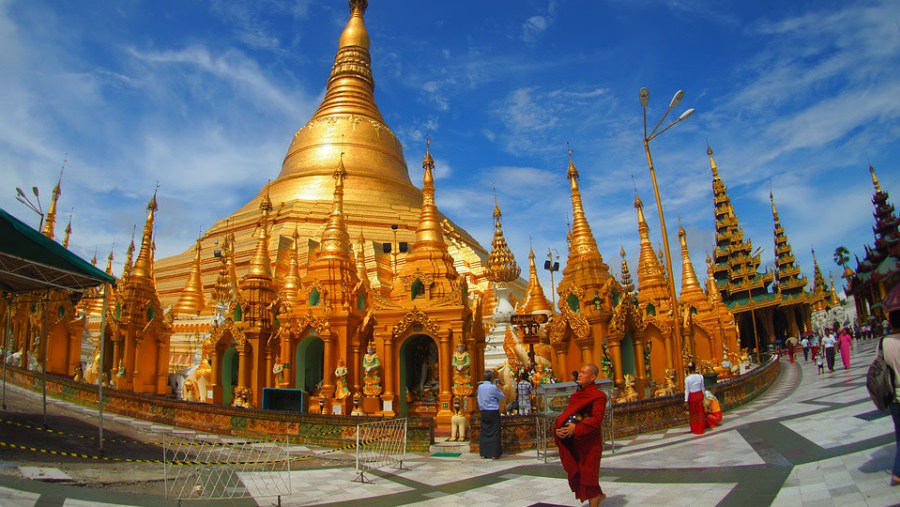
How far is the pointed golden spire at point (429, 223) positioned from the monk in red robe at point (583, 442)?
11.1 metres

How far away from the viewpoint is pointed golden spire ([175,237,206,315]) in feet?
95.4

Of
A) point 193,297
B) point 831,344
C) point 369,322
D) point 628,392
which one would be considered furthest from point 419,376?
point 193,297

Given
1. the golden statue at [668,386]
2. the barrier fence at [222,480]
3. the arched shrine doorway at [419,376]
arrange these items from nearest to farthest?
the barrier fence at [222,480]
the arched shrine doorway at [419,376]
the golden statue at [668,386]

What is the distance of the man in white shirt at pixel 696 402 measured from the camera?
10250 mm

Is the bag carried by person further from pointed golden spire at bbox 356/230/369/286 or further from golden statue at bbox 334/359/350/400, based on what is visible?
pointed golden spire at bbox 356/230/369/286

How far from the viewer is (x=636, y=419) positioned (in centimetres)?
1110

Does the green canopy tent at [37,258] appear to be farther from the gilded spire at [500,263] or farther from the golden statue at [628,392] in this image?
the gilded spire at [500,263]

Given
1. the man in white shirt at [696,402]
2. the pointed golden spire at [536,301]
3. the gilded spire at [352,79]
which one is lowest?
the man in white shirt at [696,402]

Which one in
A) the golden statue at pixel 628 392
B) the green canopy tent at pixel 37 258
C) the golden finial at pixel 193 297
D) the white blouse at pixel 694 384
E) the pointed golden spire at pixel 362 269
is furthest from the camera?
the golden finial at pixel 193 297

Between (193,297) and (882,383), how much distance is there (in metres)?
30.7

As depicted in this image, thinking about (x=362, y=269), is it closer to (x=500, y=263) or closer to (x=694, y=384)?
(x=500, y=263)

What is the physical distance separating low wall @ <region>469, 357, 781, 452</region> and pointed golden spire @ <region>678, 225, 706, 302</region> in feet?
56.2

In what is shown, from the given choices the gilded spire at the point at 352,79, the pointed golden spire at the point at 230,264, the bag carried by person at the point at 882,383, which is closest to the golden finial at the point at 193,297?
the pointed golden spire at the point at 230,264

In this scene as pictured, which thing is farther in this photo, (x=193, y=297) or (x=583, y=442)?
(x=193, y=297)
